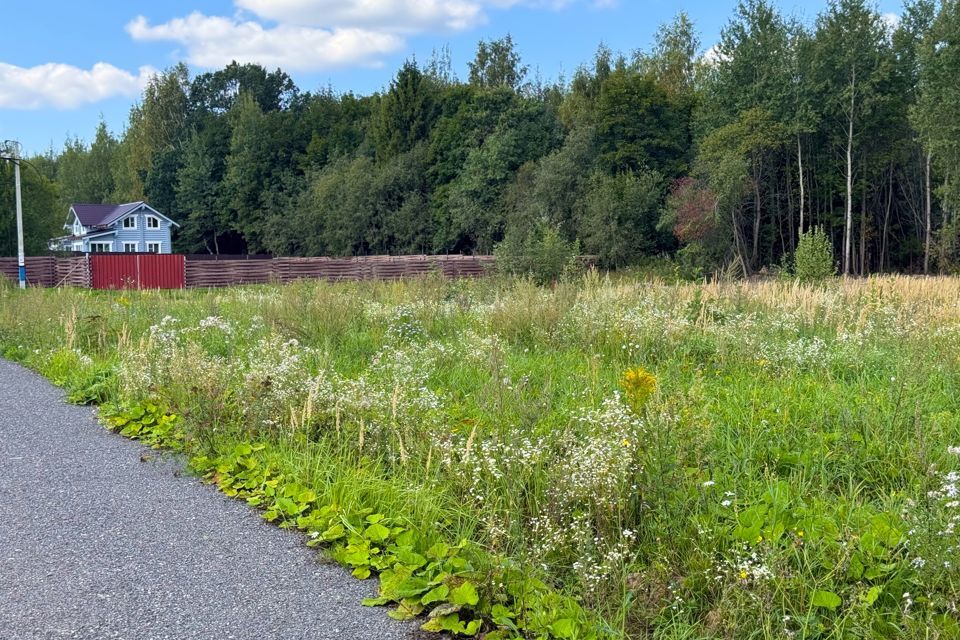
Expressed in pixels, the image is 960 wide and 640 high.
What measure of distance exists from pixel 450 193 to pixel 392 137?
9039 mm

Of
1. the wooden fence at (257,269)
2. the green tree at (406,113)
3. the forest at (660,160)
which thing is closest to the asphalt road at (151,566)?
the forest at (660,160)

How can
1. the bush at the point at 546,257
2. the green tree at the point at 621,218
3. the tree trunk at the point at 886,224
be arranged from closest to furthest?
the bush at the point at 546,257, the green tree at the point at 621,218, the tree trunk at the point at 886,224

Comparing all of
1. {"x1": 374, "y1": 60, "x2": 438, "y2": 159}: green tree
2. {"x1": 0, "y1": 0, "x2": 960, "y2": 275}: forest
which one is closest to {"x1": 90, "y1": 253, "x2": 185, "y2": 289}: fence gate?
{"x1": 0, "y1": 0, "x2": 960, "y2": 275}: forest

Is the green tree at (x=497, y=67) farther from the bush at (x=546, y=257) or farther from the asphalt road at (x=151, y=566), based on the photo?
the asphalt road at (x=151, y=566)

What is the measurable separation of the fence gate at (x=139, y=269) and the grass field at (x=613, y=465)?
81.9 ft

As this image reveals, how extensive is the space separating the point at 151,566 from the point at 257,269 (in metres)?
31.3

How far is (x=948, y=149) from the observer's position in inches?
1028

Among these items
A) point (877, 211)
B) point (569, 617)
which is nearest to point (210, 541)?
point (569, 617)

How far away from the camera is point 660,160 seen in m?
37.8

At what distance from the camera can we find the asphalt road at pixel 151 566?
3045 mm

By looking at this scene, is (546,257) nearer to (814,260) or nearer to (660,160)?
(814,260)

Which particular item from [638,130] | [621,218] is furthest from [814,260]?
[638,130]

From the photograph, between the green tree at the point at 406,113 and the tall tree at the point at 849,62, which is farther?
the green tree at the point at 406,113

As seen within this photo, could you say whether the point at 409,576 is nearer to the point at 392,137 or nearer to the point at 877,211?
the point at 877,211
